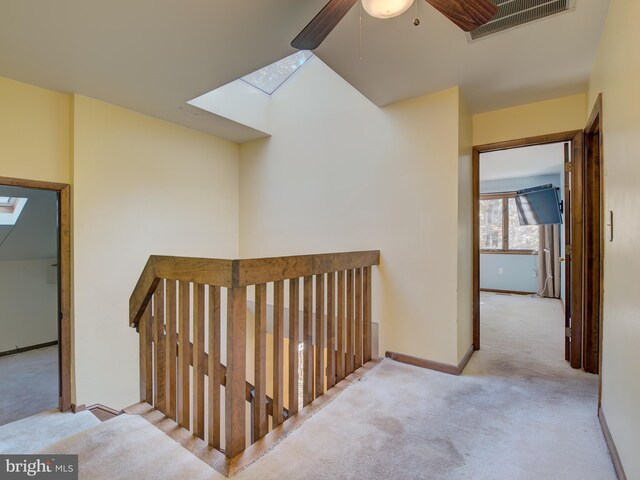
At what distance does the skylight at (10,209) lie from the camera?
378 cm

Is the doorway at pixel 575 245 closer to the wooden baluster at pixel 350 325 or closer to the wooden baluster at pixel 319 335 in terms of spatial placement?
the wooden baluster at pixel 350 325

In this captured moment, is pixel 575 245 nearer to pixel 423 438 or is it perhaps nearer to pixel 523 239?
pixel 423 438

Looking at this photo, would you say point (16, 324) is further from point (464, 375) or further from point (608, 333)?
point (608, 333)

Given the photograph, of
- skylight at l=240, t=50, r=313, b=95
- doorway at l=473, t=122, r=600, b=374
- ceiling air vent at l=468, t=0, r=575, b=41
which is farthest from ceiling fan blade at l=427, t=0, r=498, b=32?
skylight at l=240, t=50, r=313, b=95

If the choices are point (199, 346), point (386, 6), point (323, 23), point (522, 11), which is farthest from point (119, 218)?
point (522, 11)

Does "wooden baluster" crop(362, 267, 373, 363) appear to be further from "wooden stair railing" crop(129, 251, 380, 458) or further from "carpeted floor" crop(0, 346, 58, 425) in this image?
"carpeted floor" crop(0, 346, 58, 425)

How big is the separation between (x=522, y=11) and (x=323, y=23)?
1169mm

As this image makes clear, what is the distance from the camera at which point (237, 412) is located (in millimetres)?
1517

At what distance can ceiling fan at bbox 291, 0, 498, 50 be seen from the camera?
1.23 meters

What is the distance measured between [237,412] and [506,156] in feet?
16.7

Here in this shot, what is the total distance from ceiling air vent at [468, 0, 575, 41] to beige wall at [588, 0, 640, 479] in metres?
0.23

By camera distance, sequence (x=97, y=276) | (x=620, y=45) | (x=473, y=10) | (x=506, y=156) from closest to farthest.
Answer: (x=473, y=10)
(x=620, y=45)
(x=97, y=276)
(x=506, y=156)

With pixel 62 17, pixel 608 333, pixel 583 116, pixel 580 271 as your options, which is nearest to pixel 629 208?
pixel 608 333

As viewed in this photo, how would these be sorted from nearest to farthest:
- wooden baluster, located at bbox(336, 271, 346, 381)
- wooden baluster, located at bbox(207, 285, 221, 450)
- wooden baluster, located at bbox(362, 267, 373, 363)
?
wooden baluster, located at bbox(207, 285, 221, 450) → wooden baluster, located at bbox(336, 271, 346, 381) → wooden baluster, located at bbox(362, 267, 373, 363)
